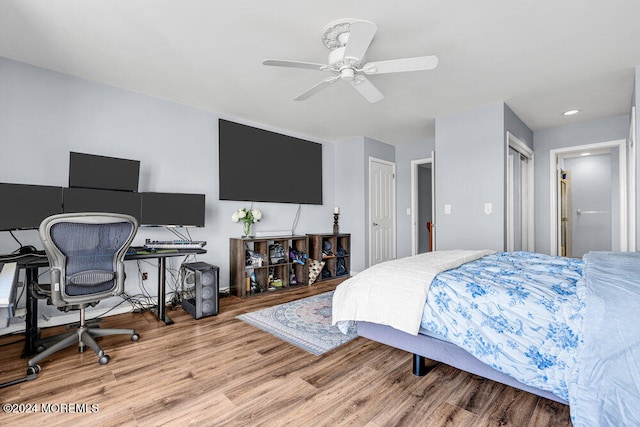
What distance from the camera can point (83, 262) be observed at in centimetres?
220

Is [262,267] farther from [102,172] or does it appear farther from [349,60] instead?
[349,60]

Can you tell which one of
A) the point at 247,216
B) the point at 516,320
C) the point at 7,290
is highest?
the point at 247,216

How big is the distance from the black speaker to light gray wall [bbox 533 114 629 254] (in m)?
4.64

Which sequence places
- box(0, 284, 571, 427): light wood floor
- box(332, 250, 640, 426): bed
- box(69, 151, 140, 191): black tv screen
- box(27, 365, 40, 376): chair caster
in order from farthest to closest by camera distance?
box(69, 151, 140, 191): black tv screen, box(27, 365, 40, 376): chair caster, box(0, 284, 571, 427): light wood floor, box(332, 250, 640, 426): bed

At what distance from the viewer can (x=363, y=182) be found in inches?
209

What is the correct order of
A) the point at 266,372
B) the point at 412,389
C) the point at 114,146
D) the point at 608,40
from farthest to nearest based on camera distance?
the point at 114,146
the point at 608,40
the point at 266,372
the point at 412,389

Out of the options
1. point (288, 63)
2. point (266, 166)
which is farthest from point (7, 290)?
point (266, 166)

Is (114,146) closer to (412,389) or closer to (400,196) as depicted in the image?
(412,389)

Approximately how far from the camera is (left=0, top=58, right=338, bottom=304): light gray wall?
2.73 m

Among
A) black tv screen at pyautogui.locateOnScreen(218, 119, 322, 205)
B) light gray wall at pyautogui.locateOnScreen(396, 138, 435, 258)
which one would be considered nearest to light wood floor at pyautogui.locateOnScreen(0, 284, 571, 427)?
black tv screen at pyautogui.locateOnScreen(218, 119, 322, 205)

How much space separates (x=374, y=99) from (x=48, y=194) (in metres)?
2.89

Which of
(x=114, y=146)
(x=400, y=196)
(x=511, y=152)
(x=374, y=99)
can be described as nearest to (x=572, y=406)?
(x=374, y=99)

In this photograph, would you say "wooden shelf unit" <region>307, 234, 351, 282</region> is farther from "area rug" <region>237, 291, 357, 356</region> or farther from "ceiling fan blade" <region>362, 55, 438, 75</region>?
"ceiling fan blade" <region>362, 55, 438, 75</region>

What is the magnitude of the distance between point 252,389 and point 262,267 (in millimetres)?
2352
